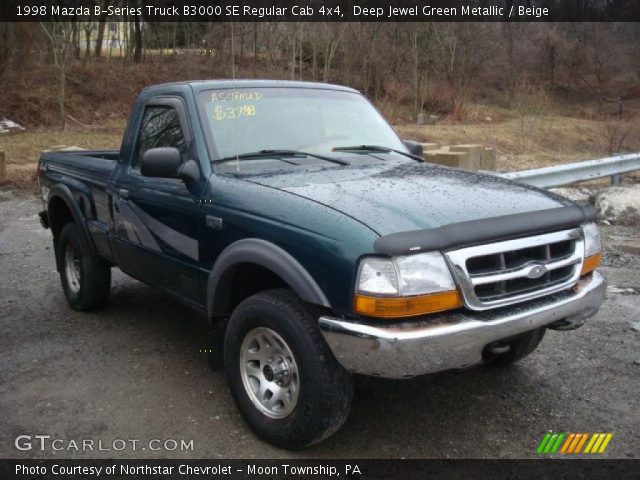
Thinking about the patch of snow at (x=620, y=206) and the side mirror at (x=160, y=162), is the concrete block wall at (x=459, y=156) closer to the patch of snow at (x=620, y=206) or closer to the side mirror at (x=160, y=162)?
the patch of snow at (x=620, y=206)

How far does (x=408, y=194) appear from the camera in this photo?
319 cm

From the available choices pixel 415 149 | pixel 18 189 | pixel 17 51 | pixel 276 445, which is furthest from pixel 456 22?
pixel 276 445

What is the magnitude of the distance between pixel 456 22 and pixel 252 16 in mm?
11182

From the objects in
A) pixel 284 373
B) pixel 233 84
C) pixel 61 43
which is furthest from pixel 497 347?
pixel 61 43

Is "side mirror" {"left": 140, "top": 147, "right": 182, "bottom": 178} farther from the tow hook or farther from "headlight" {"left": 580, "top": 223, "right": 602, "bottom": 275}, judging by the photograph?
"headlight" {"left": 580, "top": 223, "right": 602, "bottom": 275}

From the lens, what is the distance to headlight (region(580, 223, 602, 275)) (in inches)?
132

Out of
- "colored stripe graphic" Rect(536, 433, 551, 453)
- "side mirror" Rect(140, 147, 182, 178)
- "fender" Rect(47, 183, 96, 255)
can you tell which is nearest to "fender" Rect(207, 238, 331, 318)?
"side mirror" Rect(140, 147, 182, 178)

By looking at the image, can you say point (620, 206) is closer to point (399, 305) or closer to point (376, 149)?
point (376, 149)

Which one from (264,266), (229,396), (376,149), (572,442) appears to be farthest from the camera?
(376,149)

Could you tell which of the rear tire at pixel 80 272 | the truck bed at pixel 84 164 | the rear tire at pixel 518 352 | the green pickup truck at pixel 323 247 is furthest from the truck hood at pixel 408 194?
the rear tire at pixel 80 272

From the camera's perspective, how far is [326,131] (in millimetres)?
4250

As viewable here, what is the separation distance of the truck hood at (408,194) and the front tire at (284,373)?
55cm

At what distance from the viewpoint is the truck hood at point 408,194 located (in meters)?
2.89

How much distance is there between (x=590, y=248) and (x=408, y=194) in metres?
1.06
